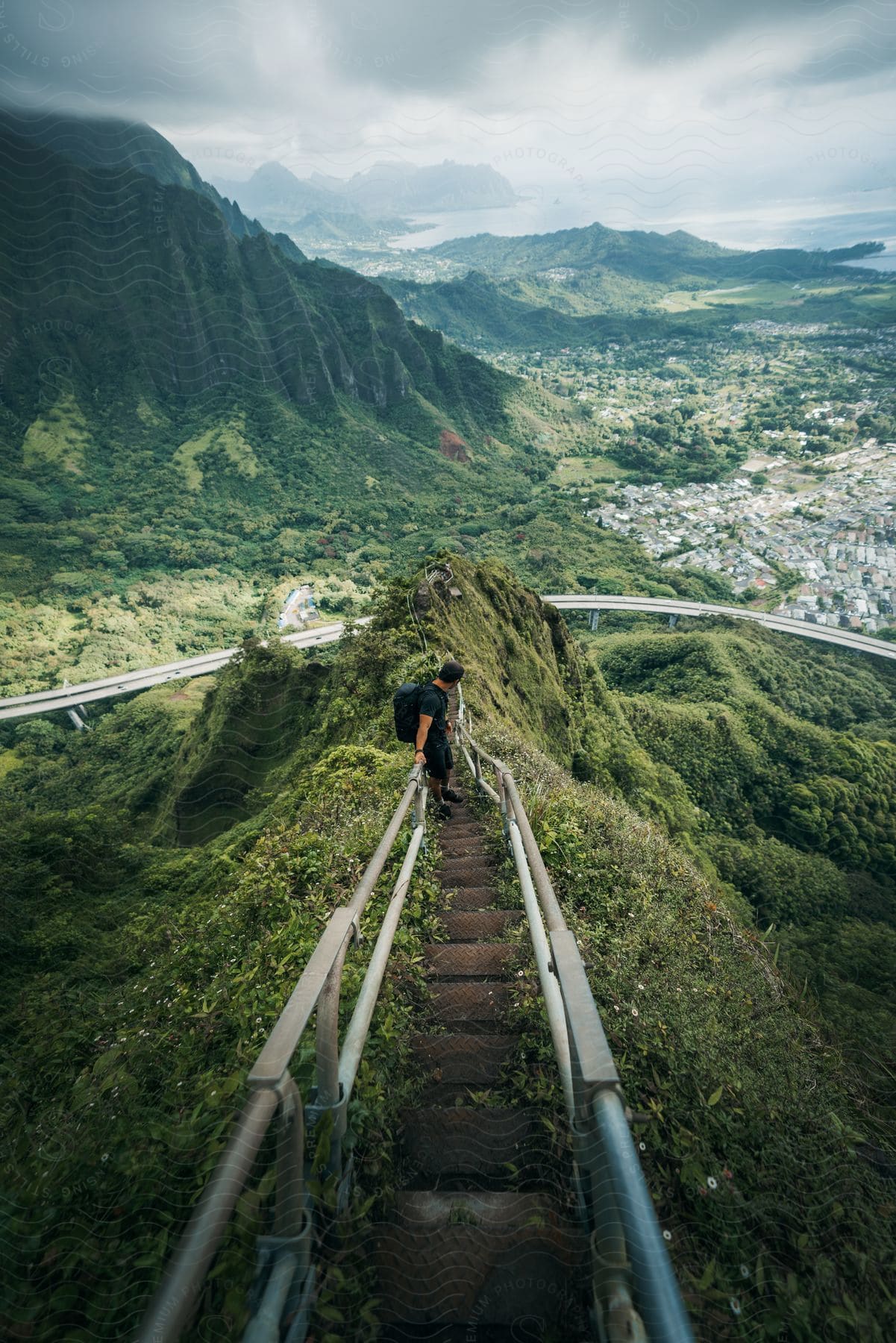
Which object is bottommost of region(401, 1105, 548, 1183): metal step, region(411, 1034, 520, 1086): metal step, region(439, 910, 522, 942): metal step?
region(439, 910, 522, 942): metal step

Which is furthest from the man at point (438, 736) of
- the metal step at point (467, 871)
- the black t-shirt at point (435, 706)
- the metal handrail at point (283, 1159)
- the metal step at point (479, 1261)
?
the metal step at point (479, 1261)

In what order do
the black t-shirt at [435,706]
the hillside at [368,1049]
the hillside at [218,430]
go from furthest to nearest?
1. the hillside at [218,430]
2. the black t-shirt at [435,706]
3. the hillside at [368,1049]

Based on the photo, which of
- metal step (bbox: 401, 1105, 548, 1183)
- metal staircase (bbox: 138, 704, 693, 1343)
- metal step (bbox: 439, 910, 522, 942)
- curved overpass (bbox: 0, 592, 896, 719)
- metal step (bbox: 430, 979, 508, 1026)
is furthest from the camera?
curved overpass (bbox: 0, 592, 896, 719)

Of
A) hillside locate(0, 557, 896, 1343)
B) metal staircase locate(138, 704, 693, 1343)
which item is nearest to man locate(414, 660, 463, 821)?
hillside locate(0, 557, 896, 1343)

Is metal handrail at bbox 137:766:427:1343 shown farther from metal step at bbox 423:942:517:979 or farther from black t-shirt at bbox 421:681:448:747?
black t-shirt at bbox 421:681:448:747

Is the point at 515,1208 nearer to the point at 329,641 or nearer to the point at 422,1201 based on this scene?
the point at 422,1201

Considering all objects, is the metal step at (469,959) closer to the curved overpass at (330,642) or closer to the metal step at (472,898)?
the metal step at (472,898)

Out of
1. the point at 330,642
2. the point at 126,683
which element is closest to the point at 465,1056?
the point at 330,642
